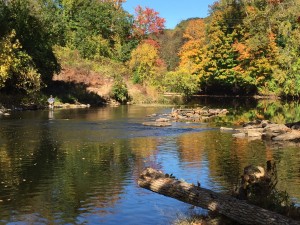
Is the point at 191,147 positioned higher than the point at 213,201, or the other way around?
the point at 213,201

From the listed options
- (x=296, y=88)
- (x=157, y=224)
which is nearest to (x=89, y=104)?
(x=296, y=88)

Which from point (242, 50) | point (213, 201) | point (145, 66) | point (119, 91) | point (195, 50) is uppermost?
point (195, 50)

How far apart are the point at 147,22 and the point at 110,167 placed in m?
79.9

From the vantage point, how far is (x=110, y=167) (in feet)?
57.7

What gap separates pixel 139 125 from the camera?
3372 centimetres

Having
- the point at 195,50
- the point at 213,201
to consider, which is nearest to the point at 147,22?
the point at 195,50

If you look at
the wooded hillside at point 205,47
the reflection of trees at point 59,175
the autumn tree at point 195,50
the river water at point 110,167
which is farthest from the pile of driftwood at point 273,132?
the autumn tree at point 195,50

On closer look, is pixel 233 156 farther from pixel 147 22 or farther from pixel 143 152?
pixel 147 22

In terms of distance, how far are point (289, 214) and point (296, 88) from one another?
211ft

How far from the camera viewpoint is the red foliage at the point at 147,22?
93.0m

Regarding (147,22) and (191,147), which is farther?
(147,22)

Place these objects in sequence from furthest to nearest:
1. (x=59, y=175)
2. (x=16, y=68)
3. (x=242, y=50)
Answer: (x=242, y=50)
(x=16, y=68)
(x=59, y=175)

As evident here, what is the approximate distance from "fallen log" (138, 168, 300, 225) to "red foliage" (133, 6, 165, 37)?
272 feet

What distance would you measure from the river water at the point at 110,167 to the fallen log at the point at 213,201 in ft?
3.34
